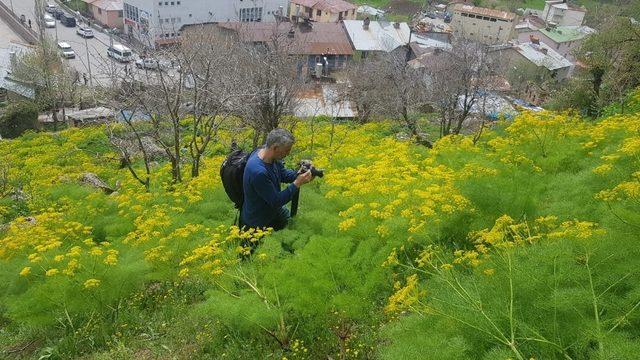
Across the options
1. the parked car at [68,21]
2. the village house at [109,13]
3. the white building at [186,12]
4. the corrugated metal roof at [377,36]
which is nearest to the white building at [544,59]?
the corrugated metal roof at [377,36]

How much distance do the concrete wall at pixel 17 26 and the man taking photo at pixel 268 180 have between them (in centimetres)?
4008

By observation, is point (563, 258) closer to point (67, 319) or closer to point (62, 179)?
point (67, 319)

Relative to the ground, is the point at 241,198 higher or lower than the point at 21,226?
higher

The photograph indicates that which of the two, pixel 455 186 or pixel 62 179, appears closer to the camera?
pixel 455 186

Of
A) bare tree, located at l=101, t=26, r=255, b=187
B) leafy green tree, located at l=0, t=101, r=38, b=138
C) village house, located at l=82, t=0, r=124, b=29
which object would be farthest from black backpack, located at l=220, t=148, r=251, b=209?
village house, located at l=82, t=0, r=124, b=29

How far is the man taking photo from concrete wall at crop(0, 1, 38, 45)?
4008 centimetres

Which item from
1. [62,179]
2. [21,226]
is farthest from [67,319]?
[62,179]

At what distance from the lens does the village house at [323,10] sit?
5175 cm

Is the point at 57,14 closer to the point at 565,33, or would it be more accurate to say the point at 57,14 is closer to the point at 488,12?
the point at 488,12

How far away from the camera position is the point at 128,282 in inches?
228

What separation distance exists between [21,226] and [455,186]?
7033mm

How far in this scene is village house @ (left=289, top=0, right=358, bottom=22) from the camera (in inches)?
2037

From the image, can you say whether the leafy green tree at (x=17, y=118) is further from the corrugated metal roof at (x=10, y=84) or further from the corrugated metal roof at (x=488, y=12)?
the corrugated metal roof at (x=488, y=12)

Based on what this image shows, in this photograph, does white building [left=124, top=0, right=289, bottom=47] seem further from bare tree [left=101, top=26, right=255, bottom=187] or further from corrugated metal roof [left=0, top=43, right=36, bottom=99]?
bare tree [left=101, top=26, right=255, bottom=187]
